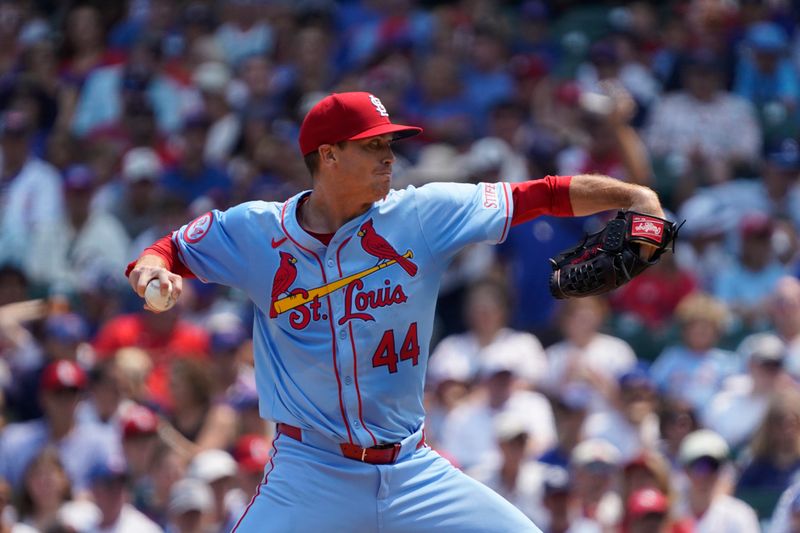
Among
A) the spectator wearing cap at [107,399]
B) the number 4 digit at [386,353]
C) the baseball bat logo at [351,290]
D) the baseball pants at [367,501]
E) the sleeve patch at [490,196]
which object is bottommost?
the spectator wearing cap at [107,399]

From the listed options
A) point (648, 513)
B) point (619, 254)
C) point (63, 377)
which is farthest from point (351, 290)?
point (63, 377)

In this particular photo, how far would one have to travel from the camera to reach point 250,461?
738 centimetres

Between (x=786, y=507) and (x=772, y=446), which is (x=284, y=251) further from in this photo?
(x=772, y=446)

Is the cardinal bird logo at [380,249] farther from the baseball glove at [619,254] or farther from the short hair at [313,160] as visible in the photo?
the baseball glove at [619,254]

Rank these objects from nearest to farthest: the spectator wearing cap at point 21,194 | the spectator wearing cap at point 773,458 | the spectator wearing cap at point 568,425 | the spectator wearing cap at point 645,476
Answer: the spectator wearing cap at point 645,476, the spectator wearing cap at point 773,458, the spectator wearing cap at point 568,425, the spectator wearing cap at point 21,194

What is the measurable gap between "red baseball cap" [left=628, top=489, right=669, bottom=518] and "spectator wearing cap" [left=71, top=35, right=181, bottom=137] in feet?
21.3

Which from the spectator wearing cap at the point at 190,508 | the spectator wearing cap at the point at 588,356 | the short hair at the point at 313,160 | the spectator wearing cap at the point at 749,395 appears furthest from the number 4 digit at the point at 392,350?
the spectator wearing cap at the point at 588,356

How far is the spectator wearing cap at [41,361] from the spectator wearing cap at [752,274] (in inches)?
163

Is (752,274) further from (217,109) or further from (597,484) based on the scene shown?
(217,109)

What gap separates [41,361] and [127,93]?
376 centimetres

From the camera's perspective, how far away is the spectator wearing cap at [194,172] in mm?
10820

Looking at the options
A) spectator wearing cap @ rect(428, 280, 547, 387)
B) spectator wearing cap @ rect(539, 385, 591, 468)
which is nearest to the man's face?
spectator wearing cap @ rect(539, 385, 591, 468)

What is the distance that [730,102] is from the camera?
10.3m

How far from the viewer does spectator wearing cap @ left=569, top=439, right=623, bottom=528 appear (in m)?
7.17
